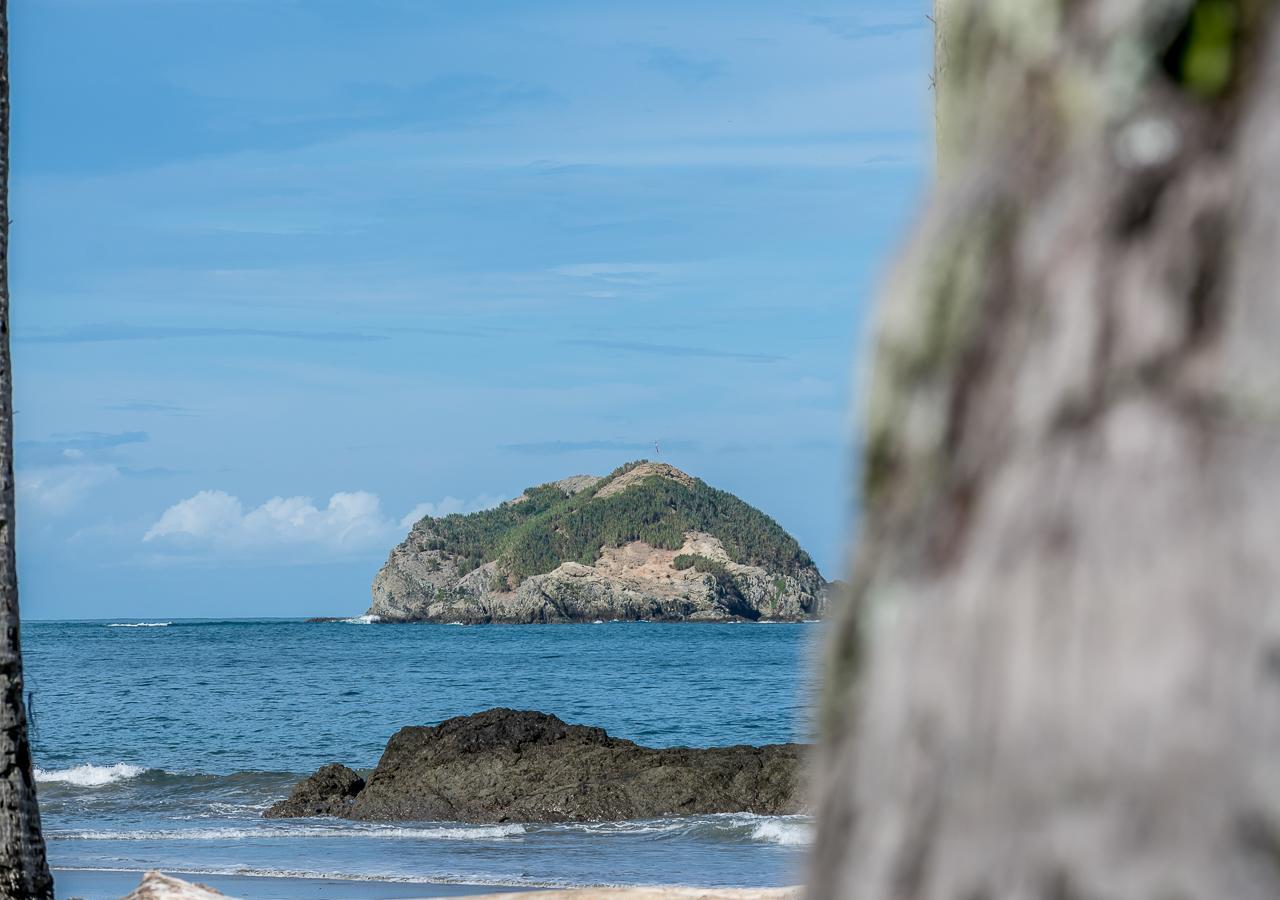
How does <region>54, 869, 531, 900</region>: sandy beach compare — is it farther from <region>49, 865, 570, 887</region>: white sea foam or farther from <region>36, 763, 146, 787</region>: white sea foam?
<region>36, 763, 146, 787</region>: white sea foam

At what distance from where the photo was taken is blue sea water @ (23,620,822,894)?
15.1 metres

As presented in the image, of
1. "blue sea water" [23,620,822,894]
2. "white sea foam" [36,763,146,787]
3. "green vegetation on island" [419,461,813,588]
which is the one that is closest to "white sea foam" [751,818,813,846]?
"blue sea water" [23,620,822,894]

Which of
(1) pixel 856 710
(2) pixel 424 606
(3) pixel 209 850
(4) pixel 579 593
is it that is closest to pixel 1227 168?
(1) pixel 856 710

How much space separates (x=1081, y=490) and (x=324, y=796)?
20.3 m

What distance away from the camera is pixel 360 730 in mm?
41094

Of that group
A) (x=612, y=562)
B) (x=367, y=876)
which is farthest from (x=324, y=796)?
(x=612, y=562)

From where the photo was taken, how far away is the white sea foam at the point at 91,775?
26.0 m

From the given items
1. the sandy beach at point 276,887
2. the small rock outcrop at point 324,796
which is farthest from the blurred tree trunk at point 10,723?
the small rock outcrop at point 324,796

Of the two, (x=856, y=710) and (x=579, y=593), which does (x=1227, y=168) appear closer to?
(x=856, y=710)

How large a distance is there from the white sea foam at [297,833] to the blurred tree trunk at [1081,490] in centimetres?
1684

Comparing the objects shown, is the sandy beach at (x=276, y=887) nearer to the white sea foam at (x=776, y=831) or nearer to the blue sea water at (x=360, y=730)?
the blue sea water at (x=360, y=730)

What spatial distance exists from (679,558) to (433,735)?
114m

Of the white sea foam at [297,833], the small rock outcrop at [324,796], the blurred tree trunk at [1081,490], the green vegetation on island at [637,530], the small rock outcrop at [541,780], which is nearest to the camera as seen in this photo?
the blurred tree trunk at [1081,490]

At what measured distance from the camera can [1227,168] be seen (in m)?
0.74
